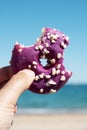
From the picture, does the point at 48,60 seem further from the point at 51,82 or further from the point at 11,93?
the point at 11,93

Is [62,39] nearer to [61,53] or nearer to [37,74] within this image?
[61,53]

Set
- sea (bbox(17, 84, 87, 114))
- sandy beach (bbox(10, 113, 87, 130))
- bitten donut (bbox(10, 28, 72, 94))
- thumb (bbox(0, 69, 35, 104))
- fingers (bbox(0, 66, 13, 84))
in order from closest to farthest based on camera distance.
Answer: thumb (bbox(0, 69, 35, 104))
bitten donut (bbox(10, 28, 72, 94))
fingers (bbox(0, 66, 13, 84))
sandy beach (bbox(10, 113, 87, 130))
sea (bbox(17, 84, 87, 114))

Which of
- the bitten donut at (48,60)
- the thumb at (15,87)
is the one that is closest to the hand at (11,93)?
the thumb at (15,87)

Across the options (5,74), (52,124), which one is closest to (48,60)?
(5,74)

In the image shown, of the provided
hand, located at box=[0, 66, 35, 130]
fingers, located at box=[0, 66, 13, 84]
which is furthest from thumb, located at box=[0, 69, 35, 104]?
fingers, located at box=[0, 66, 13, 84]

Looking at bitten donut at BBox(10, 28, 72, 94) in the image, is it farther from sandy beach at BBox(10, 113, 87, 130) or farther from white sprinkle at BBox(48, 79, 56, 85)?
sandy beach at BBox(10, 113, 87, 130)

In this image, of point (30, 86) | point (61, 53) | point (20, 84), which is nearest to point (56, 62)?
point (61, 53)

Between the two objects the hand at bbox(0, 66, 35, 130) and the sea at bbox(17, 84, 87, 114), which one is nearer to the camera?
the hand at bbox(0, 66, 35, 130)
